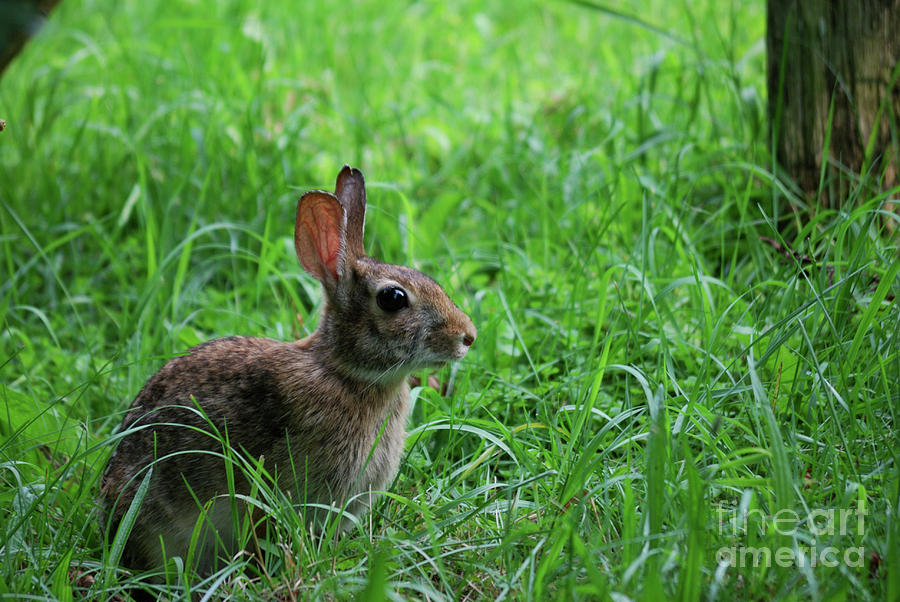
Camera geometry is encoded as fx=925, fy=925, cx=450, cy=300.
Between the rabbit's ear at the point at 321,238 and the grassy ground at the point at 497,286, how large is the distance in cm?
61

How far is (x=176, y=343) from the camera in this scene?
157 inches

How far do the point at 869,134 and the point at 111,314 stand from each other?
140 inches

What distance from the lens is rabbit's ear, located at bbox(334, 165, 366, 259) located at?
11.6 ft

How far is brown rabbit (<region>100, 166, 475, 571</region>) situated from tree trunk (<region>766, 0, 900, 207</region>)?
1.92m

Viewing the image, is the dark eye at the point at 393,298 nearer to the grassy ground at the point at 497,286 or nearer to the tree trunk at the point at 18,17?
the grassy ground at the point at 497,286

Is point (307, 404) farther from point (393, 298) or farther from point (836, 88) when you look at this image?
point (836, 88)

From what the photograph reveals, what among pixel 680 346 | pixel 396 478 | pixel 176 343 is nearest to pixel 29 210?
pixel 176 343

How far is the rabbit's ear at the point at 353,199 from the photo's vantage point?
3539 mm

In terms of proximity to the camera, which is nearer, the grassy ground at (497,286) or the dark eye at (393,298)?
the grassy ground at (497,286)

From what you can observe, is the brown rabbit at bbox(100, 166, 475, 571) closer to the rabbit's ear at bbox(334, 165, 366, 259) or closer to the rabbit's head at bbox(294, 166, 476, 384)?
the rabbit's head at bbox(294, 166, 476, 384)

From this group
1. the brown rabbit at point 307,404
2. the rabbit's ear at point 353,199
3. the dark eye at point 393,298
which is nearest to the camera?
the brown rabbit at point 307,404

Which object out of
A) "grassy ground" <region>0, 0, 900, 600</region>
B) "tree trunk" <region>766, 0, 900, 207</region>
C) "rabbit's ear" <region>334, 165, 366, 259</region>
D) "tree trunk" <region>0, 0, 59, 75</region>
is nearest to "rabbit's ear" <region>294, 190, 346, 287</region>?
"rabbit's ear" <region>334, 165, 366, 259</region>

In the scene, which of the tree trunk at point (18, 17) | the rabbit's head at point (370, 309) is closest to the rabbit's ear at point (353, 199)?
the rabbit's head at point (370, 309)

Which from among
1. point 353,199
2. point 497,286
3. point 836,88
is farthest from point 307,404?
point 836,88
